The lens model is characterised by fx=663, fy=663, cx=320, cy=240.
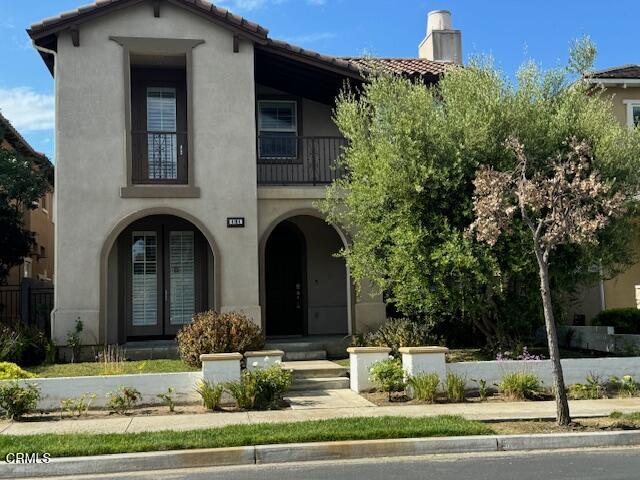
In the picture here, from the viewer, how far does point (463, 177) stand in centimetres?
1148

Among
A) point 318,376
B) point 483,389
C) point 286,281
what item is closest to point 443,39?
point 286,281

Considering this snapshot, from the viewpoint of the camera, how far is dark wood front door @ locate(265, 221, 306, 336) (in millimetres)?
16188

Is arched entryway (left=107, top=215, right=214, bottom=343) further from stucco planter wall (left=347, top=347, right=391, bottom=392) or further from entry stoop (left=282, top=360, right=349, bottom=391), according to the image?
stucco planter wall (left=347, top=347, right=391, bottom=392)

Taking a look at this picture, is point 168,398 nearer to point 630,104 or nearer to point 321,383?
point 321,383

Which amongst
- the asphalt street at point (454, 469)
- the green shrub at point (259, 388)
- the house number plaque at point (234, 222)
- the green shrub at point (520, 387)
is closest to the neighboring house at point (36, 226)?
the house number plaque at point (234, 222)

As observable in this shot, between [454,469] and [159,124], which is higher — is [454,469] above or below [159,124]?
below

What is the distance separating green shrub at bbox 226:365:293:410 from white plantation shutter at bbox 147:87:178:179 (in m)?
5.91

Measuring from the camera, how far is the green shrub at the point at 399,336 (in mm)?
12578

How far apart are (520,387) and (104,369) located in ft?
22.4

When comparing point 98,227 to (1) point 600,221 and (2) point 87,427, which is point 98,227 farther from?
(1) point 600,221

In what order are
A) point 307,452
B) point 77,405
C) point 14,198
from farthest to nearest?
point 14,198, point 77,405, point 307,452

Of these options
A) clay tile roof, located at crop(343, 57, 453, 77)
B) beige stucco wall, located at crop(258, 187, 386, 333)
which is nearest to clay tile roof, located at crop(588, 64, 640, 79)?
clay tile roof, located at crop(343, 57, 453, 77)

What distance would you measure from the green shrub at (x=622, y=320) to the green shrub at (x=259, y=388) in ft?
27.8

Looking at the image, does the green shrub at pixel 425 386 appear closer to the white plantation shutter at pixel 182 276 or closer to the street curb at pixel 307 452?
the street curb at pixel 307 452
